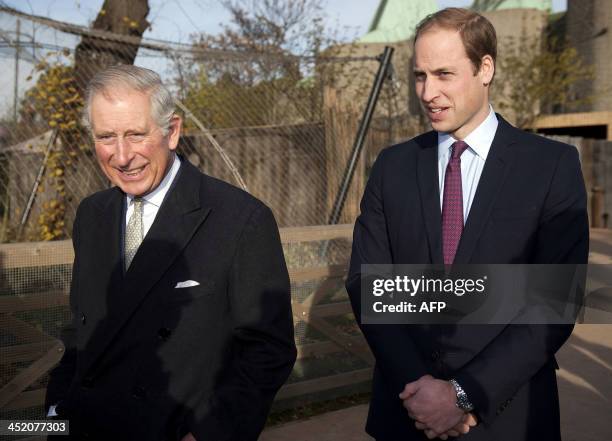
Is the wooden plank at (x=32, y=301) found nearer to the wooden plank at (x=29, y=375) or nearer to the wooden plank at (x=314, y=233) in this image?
the wooden plank at (x=29, y=375)

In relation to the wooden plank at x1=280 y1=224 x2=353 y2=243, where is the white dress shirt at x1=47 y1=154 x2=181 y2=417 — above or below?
above

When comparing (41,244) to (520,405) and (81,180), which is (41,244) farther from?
(81,180)

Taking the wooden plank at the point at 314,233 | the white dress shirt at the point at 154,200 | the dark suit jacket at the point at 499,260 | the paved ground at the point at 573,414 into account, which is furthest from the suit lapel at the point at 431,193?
the paved ground at the point at 573,414

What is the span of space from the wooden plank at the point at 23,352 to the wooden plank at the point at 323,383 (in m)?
1.67

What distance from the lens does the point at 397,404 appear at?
2316 mm

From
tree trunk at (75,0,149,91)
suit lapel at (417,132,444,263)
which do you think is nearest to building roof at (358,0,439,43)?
tree trunk at (75,0,149,91)

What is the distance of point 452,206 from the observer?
2.29 meters

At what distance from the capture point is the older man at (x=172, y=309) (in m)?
2.09

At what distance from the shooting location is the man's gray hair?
2125 millimetres

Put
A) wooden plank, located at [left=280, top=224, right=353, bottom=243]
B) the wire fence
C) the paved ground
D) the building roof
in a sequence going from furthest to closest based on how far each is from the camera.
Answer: the building roof, the wire fence, wooden plank, located at [left=280, top=224, right=353, bottom=243], the paved ground

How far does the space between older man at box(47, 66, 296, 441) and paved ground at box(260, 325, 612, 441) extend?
8.43ft

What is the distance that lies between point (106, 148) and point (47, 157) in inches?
184
